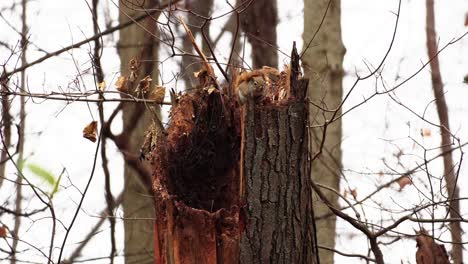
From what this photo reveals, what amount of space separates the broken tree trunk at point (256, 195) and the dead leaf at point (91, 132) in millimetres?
1052

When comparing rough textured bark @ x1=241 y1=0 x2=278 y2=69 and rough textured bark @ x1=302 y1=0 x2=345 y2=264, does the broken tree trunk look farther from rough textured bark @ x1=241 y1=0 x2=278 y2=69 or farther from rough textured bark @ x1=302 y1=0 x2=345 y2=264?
rough textured bark @ x1=241 y1=0 x2=278 y2=69

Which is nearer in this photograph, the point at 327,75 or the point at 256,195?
the point at 256,195

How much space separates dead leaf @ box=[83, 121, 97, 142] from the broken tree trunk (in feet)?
3.45

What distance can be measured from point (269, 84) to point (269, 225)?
1.89ft

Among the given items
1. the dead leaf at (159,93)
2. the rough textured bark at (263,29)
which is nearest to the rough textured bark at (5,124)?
the dead leaf at (159,93)

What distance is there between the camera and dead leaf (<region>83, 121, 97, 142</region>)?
14.2 feet

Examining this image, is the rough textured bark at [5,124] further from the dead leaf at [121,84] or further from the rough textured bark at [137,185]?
the rough textured bark at [137,185]

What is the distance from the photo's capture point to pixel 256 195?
122 inches

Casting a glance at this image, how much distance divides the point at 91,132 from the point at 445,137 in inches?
112

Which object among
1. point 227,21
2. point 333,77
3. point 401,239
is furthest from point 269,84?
Result: point 227,21

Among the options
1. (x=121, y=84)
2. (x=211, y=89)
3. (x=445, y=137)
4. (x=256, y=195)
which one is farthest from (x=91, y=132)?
(x=445, y=137)

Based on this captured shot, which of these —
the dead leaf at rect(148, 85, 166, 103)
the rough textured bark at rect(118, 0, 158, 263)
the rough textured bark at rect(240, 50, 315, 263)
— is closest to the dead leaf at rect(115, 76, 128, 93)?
the dead leaf at rect(148, 85, 166, 103)

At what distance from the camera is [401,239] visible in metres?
5.26

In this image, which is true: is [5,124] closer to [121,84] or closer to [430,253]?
[121,84]
